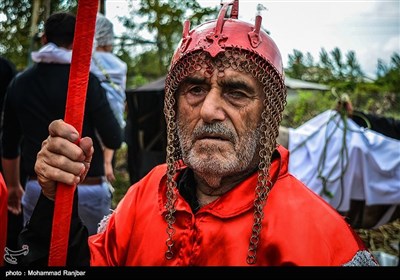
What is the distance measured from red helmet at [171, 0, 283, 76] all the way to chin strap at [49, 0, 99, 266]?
0.68 meters

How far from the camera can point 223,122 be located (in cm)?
185

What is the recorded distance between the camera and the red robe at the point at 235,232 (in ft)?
5.46

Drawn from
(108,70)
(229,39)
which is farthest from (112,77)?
(229,39)

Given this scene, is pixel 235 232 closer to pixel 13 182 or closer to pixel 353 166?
pixel 13 182

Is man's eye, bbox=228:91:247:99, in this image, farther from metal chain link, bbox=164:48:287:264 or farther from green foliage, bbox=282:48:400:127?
green foliage, bbox=282:48:400:127

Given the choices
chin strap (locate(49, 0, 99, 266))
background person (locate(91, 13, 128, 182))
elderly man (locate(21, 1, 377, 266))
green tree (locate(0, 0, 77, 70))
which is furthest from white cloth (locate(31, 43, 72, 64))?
chin strap (locate(49, 0, 99, 266))

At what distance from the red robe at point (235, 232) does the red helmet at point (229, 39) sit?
1.42 ft

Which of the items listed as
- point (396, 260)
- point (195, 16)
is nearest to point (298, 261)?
point (195, 16)

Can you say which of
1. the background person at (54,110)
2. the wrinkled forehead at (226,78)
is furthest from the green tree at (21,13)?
the wrinkled forehead at (226,78)

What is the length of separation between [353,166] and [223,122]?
7.69 feet

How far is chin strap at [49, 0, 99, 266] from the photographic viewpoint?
1.26 meters

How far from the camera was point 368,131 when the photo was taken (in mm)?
3990

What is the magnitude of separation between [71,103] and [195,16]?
140cm

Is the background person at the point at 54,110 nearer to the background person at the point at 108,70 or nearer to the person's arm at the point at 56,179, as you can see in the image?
the background person at the point at 108,70
